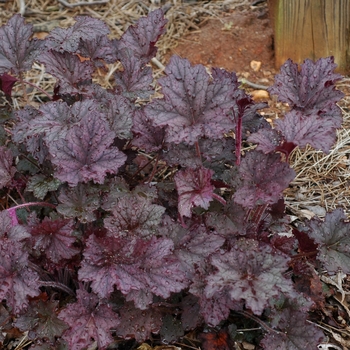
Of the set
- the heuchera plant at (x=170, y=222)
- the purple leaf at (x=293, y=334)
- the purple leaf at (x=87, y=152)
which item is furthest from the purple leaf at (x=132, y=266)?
the purple leaf at (x=293, y=334)

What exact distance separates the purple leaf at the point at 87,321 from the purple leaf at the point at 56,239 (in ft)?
0.50

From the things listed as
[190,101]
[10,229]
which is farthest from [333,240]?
[10,229]

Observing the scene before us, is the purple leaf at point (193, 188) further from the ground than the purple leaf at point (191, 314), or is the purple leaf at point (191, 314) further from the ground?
the purple leaf at point (193, 188)

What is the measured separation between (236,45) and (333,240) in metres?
1.99

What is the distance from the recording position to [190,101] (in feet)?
6.19

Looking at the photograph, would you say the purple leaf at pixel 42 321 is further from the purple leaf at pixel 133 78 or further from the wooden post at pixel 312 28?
the wooden post at pixel 312 28

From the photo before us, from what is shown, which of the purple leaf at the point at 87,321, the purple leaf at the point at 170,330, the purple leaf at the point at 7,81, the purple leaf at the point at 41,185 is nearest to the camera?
the purple leaf at the point at 87,321

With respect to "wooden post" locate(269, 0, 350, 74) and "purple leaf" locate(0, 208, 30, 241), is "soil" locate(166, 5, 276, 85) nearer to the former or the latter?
"wooden post" locate(269, 0, 350, 74)

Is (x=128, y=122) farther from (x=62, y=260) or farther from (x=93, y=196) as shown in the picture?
(x=62, y=260)

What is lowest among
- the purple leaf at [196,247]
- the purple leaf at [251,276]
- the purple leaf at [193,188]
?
the purple leaf at [196,247]

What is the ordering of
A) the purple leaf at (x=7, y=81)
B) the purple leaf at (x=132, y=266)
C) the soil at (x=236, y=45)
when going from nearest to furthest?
the purple leaf at (x=132, y=266) < the purple leaf at (x=7, y=81) < the soil at (x=236, y=45)

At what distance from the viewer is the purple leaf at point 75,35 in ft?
7.42

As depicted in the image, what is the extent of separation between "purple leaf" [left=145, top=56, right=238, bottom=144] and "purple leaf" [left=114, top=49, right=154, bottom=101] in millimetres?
Answer: 476

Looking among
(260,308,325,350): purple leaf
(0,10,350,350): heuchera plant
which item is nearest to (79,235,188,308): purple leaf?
(0,10,350,350): heuchera plant
